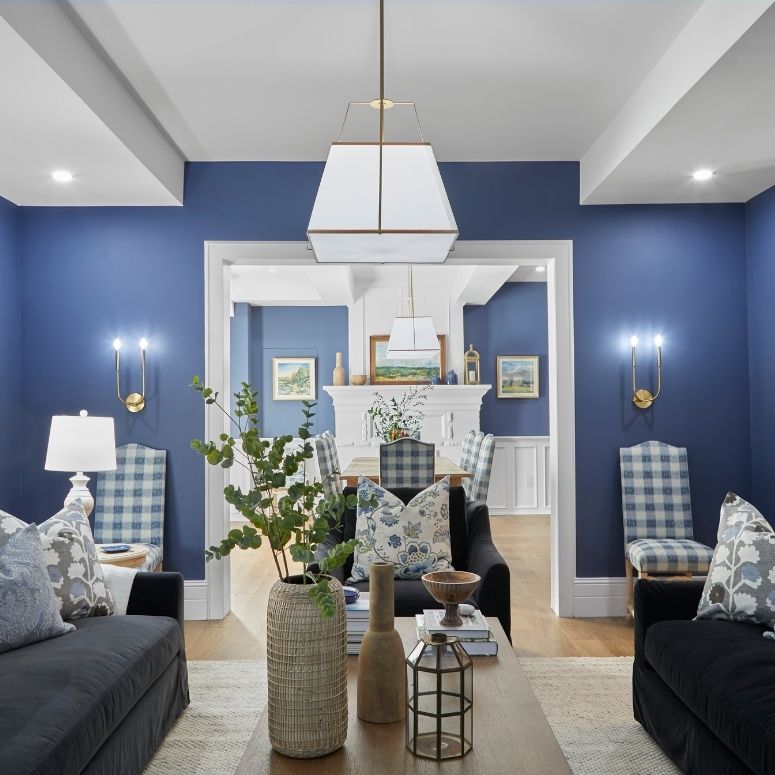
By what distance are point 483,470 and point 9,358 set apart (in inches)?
141

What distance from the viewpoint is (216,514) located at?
4.64 m

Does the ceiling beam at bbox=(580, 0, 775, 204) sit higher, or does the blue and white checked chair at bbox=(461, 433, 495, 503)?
the ceiling beam at bbox=(580, 0, 775, 204)

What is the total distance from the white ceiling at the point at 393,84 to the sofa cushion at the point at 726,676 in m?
1.99

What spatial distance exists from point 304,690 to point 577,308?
3.49 meters

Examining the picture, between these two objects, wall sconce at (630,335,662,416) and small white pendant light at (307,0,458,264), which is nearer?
small white pendant light at (307,0,458,264)

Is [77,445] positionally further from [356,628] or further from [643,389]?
[643,389]

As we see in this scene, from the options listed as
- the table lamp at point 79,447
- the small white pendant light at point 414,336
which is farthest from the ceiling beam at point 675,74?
the table lamp at point 79,447

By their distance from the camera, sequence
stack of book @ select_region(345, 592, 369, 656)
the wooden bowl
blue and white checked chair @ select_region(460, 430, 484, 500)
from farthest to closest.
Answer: blue and white checked chair @ select_region(460, 430, 484, 500) → stack of book @ select_region(345, 592, 369, 656) → the wooden bowl

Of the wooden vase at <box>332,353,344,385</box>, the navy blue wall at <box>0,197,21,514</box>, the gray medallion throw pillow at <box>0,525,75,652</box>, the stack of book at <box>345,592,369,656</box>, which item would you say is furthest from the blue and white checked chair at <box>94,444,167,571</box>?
the wooden vase at <box>332,353,344,385</box>

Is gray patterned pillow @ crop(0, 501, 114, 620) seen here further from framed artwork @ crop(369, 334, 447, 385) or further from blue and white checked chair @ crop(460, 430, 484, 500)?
framed artwork @ crop(369, 334, 447, 385)

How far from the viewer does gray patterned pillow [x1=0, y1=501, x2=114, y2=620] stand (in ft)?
8.99

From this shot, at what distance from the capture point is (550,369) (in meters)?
4.71

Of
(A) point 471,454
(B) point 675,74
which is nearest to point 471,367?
(A) point 471,454

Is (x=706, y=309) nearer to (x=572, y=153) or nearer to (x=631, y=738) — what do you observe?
(x=572, y=153)
